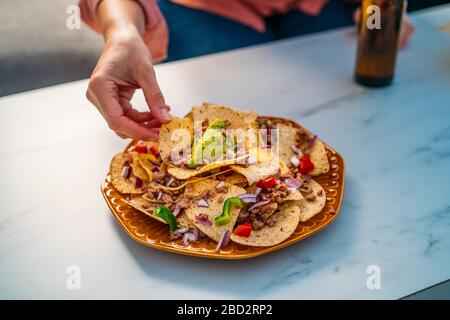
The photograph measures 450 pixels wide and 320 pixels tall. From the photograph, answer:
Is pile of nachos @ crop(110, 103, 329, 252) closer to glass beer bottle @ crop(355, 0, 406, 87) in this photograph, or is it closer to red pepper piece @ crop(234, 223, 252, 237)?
red pepper piece @ crop(234, 223, 252, 237)

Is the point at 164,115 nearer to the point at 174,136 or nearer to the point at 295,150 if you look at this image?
the point at 174,136

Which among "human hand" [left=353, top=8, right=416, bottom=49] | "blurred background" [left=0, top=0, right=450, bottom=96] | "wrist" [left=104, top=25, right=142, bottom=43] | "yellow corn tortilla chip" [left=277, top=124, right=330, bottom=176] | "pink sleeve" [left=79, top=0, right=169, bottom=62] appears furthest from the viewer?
"blurred background" [left=0, top=0, right=450, bottom=96]

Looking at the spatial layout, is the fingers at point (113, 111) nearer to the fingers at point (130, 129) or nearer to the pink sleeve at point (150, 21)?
the fingers at point (130, 129)

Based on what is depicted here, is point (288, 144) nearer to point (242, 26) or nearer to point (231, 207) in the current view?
point (231, 207)

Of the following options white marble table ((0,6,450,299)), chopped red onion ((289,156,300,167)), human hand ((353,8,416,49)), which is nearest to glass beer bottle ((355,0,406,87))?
white marble table ((0,6,450,299))

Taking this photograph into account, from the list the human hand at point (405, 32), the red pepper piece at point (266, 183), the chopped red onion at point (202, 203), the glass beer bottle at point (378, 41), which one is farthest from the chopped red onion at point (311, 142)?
the human hand at point (405, 32)

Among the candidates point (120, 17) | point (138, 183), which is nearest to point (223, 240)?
point (138, 183)
